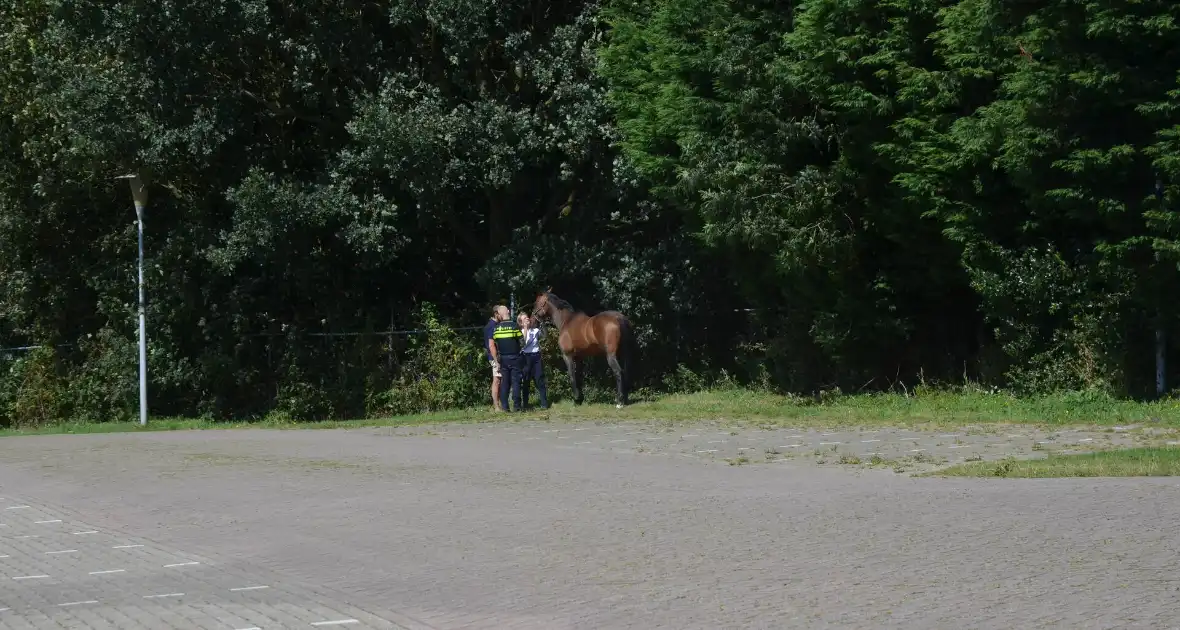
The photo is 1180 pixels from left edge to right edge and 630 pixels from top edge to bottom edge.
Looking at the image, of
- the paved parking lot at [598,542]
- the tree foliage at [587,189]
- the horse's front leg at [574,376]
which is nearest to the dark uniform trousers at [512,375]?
the horse's front leg at [574,376]

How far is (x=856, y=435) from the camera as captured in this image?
20.8m

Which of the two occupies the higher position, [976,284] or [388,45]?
[388,45]

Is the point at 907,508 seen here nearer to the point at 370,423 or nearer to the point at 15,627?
the point at 15,627

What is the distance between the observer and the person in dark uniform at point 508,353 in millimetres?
28641

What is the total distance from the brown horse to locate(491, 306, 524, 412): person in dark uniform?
1.12m

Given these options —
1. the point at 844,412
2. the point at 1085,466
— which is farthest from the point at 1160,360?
the point at 1085,466

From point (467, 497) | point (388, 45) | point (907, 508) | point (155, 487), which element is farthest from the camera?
point (388, 45)

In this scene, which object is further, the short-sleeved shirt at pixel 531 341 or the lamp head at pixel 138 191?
the lamp head at pixel 138 191

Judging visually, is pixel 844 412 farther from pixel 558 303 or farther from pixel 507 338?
pixel 558 303

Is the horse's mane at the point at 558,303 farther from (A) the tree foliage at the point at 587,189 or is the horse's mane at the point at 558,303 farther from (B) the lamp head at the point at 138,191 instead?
(B) the lamp head at the point at 138,191

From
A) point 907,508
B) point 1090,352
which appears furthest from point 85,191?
point 907,508

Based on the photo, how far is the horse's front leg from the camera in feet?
99.8

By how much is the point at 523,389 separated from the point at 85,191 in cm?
1243

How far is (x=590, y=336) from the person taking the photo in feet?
98.2
